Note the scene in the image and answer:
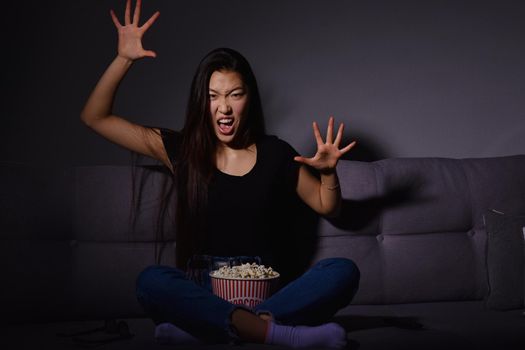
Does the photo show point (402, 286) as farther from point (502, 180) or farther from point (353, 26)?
point (353, 26)

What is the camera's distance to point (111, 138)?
191 cm

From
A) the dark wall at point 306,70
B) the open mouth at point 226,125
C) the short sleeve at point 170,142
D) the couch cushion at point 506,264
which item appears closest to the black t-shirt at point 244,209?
the short sleeve at point 170,142

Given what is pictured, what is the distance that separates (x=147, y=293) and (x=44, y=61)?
1135 millimetres

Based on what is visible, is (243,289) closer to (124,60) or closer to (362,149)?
(124,60)

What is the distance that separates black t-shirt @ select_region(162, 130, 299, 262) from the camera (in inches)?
75.2

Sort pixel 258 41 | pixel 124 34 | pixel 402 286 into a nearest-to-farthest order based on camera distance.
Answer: pixel 124 34, pixel 402 286, pixel 258 41

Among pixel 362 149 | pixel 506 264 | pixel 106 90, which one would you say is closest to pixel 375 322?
pixel 506 264

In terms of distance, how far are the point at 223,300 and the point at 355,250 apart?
25.3 inches

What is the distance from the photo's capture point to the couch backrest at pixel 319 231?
1.84 meters

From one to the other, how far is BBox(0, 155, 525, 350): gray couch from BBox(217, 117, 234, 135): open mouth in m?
0.25

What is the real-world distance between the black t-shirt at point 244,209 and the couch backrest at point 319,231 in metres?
0.16

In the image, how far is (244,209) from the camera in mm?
1918

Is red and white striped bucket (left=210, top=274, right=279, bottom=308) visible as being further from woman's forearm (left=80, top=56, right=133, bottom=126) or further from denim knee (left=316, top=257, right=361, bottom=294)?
woman's forearm (left=80, top=56, right=133, bottom=126)

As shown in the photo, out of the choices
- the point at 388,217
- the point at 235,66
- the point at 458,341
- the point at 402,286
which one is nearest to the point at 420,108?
the point at 388,217
